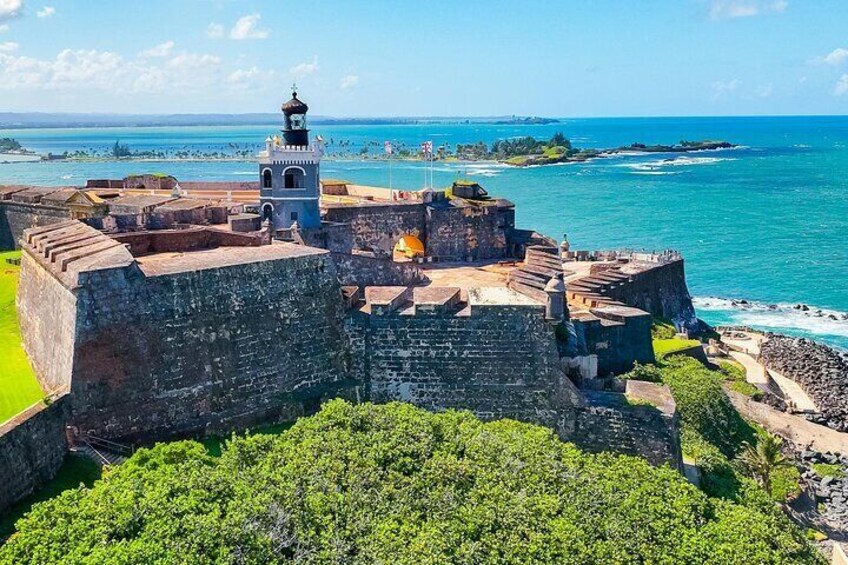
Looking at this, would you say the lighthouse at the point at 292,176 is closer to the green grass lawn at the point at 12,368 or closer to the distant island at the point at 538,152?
the green grass lawn at the point at 12,368

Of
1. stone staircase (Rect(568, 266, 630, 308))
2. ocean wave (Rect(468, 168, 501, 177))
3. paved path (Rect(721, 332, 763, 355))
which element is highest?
stone staircase (Rect(568, 266, 630, 308))

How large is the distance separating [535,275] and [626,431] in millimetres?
5919

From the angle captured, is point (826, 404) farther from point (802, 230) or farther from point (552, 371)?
point (802, 230)

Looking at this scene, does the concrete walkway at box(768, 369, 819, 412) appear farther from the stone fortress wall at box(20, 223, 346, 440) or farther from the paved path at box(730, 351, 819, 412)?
the stone fortress wall at box(20, 223, 346, 440)

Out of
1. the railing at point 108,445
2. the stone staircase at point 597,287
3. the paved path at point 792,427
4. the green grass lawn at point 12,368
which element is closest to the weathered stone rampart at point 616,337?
the stone staircase at point 597,287

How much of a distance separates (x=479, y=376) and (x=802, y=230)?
61.5 m

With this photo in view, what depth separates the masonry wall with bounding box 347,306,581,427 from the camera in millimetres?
19422

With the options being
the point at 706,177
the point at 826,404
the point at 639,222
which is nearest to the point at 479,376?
the point at 826,404

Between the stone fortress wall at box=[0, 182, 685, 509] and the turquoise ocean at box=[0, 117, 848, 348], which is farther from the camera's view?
the turquoise ocean at box=[0, 117, 848, 348]

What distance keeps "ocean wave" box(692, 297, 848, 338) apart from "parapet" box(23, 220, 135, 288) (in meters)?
39.2

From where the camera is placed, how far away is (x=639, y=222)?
73188 mm

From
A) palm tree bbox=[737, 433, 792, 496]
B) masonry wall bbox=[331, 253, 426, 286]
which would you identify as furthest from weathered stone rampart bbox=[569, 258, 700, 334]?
masonry wall bbox=[331, 253, 426, 286]

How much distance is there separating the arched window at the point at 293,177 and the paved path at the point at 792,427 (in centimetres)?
2052

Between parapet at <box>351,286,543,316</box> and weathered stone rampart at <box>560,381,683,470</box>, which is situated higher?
parapet at <box>351,286,543,316</box>
